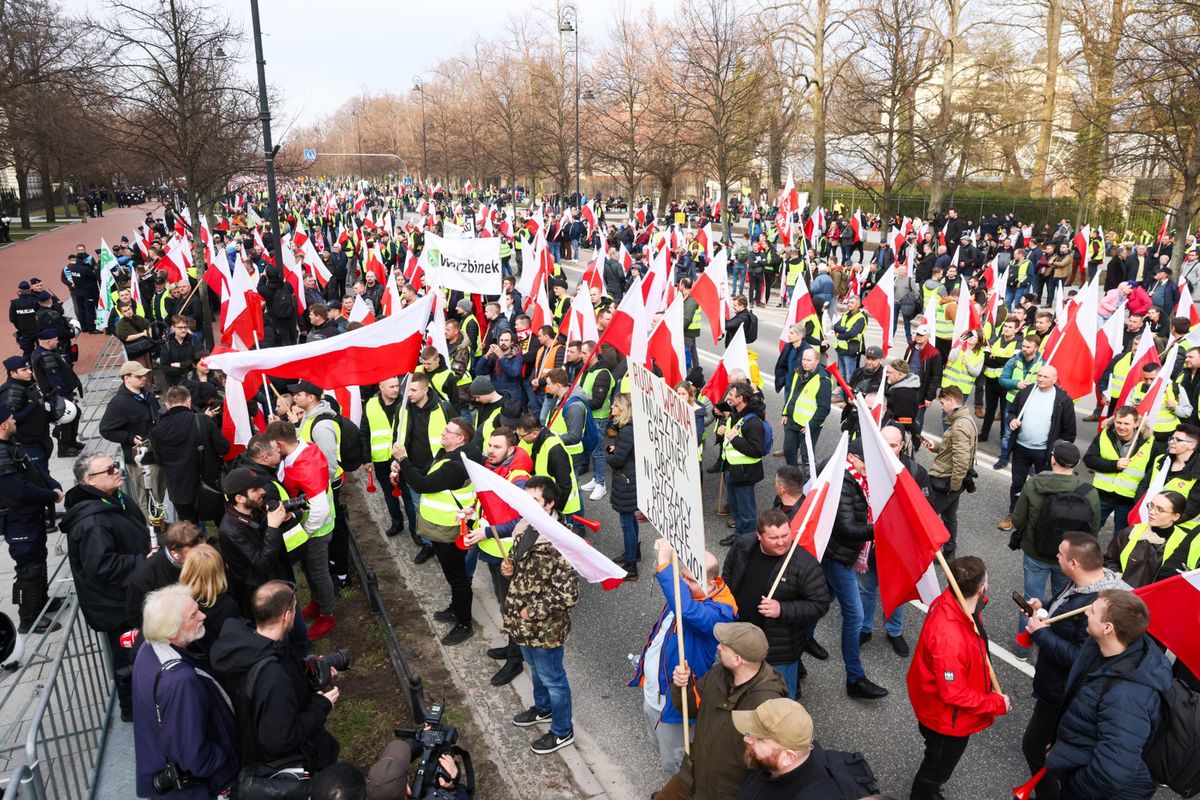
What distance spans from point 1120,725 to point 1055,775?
21.1 inches

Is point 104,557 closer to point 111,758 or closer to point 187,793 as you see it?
point 111,758

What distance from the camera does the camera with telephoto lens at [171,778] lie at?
374 centimetres

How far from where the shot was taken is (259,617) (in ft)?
12.8

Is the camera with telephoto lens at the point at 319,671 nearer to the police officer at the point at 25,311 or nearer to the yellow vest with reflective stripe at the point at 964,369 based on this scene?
the yellow vest with reflective stripe at the point at 964,369

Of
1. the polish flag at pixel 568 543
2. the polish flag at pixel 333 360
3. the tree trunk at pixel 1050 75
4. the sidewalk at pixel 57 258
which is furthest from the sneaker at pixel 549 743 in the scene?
the tree trunk at pixel 1050 75

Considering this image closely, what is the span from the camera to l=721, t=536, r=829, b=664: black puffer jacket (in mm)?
4633

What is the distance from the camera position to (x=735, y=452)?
7.44m

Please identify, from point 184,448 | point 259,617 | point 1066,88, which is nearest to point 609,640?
point 259,617

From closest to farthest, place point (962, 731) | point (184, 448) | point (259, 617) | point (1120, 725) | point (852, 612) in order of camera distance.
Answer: point (1120, 725) → point (259, 617) → point (962, 731) → point (852, 612) → point (184, 448)

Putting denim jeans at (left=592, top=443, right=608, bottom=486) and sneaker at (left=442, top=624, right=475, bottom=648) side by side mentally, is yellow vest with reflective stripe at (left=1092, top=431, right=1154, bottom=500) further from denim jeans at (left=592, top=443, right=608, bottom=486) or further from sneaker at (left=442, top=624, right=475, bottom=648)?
sneaker at (left=442, top=624, right=475, bottom=648)

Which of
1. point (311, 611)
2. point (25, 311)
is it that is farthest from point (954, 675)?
point (25, 311)

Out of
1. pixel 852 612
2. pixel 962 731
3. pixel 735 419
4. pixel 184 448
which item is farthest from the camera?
pixel 735 419

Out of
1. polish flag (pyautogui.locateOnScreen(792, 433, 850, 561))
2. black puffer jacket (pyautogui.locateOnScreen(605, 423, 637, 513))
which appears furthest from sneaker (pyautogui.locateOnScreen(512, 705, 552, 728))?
black puffer jacket (pyautogui.locateOnScreen(605, 423, 637, 513))

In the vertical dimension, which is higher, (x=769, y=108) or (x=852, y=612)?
(x=769, y=108)
